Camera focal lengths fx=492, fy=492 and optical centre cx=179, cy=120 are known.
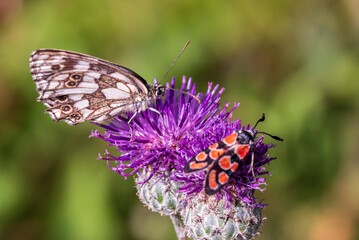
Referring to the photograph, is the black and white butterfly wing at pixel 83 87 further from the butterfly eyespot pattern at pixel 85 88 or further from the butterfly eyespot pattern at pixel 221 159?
the butterfly eyespot pattern at pixel 221 159

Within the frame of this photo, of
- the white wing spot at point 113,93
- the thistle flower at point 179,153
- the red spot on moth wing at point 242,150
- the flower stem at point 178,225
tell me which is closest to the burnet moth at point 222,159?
the red spot on moth wing at point 242,150

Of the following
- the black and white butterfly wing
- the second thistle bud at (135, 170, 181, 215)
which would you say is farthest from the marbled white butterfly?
the second thistle bud at (135, 170, 181, 215)

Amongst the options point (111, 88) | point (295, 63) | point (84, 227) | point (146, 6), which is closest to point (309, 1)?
point (295, 63)

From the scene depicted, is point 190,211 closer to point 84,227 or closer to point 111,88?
point 111,88

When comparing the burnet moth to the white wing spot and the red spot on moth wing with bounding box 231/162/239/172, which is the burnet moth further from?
the white wing spot

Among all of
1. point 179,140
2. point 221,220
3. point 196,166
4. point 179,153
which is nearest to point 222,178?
point 196,166
